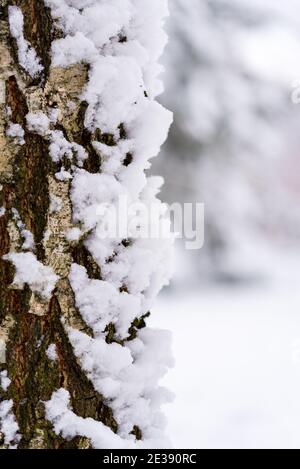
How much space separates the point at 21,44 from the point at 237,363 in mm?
3153

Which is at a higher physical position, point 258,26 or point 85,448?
point 258,26

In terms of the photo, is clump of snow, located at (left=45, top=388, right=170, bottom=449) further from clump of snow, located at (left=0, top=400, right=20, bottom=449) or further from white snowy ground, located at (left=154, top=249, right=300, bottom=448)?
white snowy ground, located at (left=154, top=249, right=300, bottom=448)

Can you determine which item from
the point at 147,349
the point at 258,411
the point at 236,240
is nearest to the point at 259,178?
the point at 236,240

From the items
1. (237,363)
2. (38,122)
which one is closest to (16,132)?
(38,122)

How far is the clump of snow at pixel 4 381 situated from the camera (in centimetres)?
104

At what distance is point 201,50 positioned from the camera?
4.76 metres

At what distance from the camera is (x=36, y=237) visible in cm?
106

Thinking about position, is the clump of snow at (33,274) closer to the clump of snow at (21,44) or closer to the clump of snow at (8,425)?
the clump of snow at (8,425)

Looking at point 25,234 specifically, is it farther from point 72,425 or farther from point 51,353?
point 72,425

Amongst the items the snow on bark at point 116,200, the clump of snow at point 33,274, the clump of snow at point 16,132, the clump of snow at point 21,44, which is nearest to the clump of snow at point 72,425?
the snow on bark at point 116,200

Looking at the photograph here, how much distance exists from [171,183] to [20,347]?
13.1 ft

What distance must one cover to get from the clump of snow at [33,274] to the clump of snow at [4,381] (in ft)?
0.48

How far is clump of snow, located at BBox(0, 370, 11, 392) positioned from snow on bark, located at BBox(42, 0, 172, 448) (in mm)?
81

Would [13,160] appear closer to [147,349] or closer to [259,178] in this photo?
[147,349]
